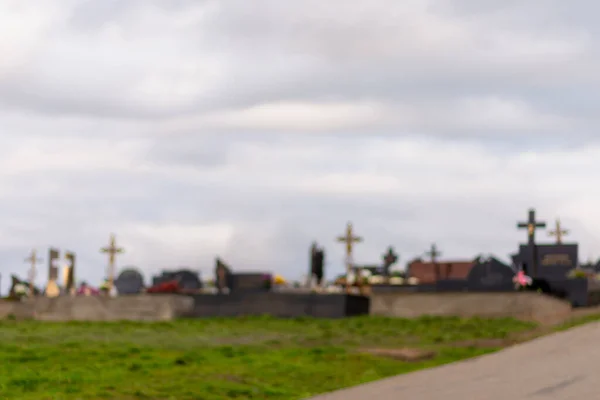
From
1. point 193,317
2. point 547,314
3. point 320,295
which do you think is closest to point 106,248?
point 193,317

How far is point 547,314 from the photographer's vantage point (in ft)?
72.2

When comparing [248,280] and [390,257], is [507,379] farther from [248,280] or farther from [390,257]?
[390,257]

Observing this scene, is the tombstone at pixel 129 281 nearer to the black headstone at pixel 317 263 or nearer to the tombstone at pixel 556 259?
the black headstone at pixel 317 263

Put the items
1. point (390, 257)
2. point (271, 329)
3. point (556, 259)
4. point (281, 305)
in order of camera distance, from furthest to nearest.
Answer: point (390, 257) → point (556, 259) → point (281, 305) → point (271, 329)

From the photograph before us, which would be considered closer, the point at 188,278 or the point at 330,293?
the point at 330,293

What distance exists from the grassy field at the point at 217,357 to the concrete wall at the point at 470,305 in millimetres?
1607

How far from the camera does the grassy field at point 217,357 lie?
10.3m

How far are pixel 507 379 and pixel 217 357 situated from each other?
4.52 metres

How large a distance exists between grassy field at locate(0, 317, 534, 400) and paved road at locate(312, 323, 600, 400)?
0.76m

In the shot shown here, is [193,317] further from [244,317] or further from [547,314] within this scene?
[547,314]

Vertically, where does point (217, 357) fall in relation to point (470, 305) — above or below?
below

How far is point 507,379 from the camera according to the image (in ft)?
33.3

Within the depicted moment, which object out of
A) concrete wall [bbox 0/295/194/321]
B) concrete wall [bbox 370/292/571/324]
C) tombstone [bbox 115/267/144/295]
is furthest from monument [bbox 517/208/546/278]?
tombstone [bbox 115/267/144/295]

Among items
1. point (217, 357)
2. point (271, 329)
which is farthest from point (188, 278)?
point (217, 357)
